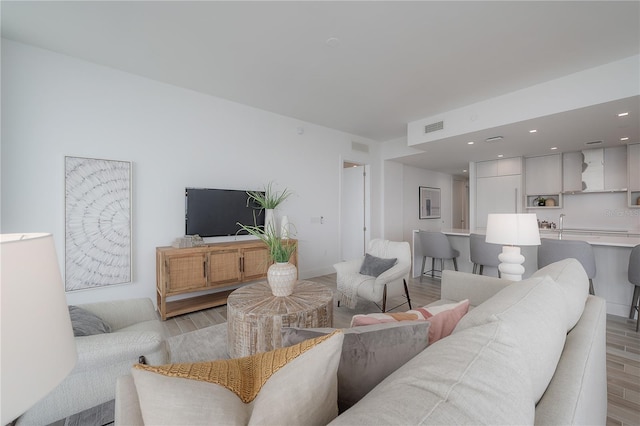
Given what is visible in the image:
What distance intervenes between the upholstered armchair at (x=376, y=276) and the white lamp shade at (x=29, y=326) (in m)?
2.52

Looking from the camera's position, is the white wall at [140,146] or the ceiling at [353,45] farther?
the white wall at [140,146]

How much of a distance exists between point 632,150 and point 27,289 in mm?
6752

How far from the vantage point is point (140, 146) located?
10.0 ft

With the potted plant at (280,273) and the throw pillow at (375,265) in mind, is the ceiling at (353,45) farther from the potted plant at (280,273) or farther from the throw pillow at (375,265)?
the throw pillow at (375,265)

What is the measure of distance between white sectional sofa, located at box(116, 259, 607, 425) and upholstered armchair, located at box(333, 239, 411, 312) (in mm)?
1756

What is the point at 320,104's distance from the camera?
12.5ft

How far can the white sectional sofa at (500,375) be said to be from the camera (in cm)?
50

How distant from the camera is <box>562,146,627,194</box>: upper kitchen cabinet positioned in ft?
14.5

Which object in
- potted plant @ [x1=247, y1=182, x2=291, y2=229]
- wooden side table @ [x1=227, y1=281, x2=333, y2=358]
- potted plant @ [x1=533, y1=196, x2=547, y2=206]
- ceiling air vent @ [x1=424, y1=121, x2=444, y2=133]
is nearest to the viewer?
wooden side table @ [x1=227, y1=281, x2=333, y2=358]

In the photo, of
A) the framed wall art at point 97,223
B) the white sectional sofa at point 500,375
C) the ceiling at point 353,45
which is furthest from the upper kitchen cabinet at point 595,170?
the framed wall art at point 97,223

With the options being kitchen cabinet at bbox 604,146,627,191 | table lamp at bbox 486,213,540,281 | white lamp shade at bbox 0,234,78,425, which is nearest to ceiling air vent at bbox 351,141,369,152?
table lamp at bbox 486,213,540,281

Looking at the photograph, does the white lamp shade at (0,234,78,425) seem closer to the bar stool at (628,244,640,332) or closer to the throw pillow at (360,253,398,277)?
the throw pillow at (360,253,398,277)

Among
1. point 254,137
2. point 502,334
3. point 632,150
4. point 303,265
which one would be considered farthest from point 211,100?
point 632,150

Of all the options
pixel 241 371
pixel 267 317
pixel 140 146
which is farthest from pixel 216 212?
pixel 241 371
